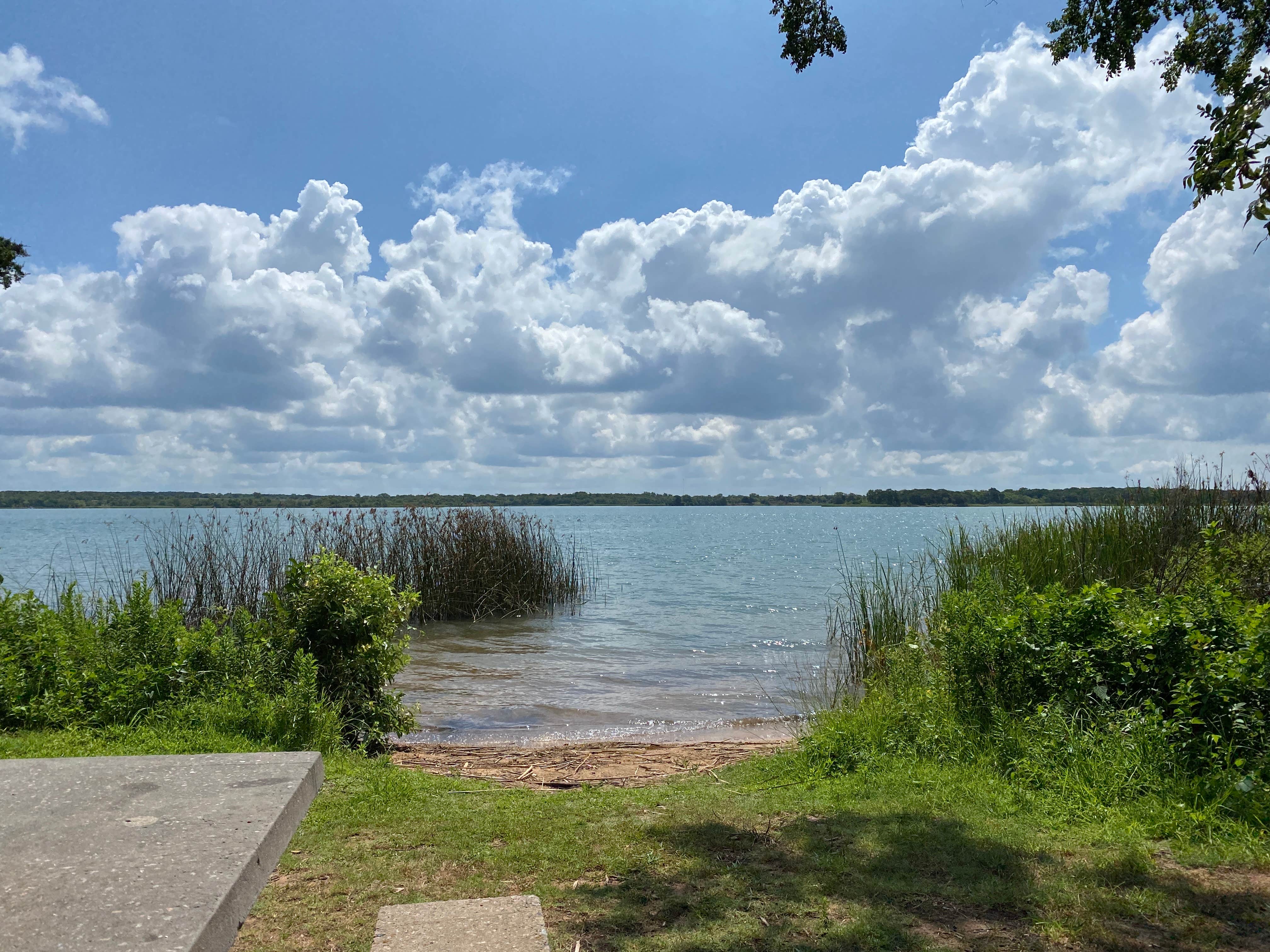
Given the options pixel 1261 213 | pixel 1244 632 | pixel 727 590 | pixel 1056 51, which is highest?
pixel 1056 51

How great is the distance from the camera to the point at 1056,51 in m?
6.82

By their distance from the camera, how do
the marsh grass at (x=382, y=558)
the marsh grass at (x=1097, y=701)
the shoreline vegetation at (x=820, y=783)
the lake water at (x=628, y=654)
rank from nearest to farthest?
the shoreline vegetation at (x=820, y=783) < the marsh grass at (x=1097, y=701) < the lake water at (x=628, y=654) < the marsh grass at (x=382, y=558)

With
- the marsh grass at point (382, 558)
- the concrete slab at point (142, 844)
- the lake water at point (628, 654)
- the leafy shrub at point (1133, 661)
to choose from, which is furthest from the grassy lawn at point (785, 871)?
the marsh grass at point (382, 558)

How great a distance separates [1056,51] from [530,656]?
10435 mm

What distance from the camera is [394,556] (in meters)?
Result: 15.6

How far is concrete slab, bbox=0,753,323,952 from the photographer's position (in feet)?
9.18

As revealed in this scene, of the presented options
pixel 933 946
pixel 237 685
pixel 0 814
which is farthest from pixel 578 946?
→ pixel 237 685

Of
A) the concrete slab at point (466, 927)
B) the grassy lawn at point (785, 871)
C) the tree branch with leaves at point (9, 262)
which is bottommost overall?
the grassy lawn at point (785, 871)

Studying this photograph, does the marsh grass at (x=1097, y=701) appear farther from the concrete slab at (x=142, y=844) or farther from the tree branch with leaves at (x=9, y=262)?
the tree branch with leaves at (x=9, y=262)

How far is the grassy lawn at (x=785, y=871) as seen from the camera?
9.96ft

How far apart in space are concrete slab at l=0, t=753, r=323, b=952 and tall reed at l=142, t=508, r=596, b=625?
719 cm

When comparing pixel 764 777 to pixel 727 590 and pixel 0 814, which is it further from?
pixel 727 590

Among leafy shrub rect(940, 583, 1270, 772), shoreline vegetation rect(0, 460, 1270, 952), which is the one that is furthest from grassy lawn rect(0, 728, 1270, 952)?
leafy shrub rect(940, 583, 1270, 772)

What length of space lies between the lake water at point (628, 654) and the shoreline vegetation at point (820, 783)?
6.68 feet
